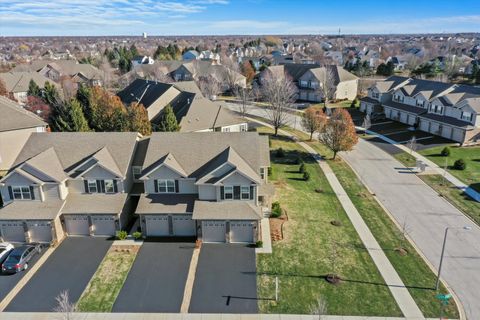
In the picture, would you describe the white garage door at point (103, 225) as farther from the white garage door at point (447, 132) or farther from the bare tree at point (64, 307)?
the white garage door at point (447, 132)

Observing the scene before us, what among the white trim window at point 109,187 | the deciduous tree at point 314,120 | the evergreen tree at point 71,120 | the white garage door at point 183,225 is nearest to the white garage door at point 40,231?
the white trim window at point 109,187

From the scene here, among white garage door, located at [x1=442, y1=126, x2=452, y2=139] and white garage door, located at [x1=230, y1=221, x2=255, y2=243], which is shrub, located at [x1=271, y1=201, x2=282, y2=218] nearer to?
white garage door, located at [x1=230, y1=221, x2=255, y2=243]

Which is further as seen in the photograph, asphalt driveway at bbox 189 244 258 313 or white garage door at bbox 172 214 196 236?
white garage door at bbox 172 214 196 236

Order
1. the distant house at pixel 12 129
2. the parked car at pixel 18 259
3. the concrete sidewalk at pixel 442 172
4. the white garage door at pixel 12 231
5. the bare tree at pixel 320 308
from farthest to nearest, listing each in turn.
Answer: the distant house at pixel 12 129 < the concrete sidewalk at pixel 442 172 < the white garage door at pixel 12 231 < the parked car at pixel 18 259 < the bare tree at pixel 320 308

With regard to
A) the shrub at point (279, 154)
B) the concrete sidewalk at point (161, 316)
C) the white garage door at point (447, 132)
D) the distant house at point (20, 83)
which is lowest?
the concrete sidewalk at point (161, 316)

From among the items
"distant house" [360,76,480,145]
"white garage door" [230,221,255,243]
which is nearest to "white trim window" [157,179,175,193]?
"white garage door" [230,221,255,243]

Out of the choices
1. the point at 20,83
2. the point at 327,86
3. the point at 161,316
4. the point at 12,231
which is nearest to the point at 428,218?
the point at 161,316
